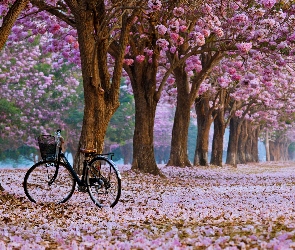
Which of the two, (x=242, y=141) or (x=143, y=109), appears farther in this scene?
(x=242, y=141)

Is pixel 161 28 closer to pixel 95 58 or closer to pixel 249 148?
pixel 95 58

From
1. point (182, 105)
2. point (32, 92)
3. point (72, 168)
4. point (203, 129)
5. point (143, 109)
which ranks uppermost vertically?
point (32, 92)

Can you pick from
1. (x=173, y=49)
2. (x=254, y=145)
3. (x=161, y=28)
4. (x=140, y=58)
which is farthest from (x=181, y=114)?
(x=254, y=145)

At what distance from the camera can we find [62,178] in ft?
35.9

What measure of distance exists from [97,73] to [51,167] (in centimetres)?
567

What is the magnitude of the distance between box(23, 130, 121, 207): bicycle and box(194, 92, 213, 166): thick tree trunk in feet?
71.0

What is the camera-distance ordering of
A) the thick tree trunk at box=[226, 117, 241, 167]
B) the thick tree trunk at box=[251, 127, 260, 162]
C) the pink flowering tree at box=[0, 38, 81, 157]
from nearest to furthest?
the pink flowering tree at box=[0, 38, 81, 157], the thick tree trunk at box=[226, 117, 241, 167], the thick tree trunk at box=[251, 127, 260, 162]

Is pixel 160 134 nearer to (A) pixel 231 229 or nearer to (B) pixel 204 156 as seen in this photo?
(B) pixel 204 156

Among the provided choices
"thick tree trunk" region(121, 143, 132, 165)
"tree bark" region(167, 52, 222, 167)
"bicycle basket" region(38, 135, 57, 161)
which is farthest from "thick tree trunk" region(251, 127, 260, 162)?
"bicycle basket" region(38, 135, 57, 161)

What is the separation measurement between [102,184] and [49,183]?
1.20 meters

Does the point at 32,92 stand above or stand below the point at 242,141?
above

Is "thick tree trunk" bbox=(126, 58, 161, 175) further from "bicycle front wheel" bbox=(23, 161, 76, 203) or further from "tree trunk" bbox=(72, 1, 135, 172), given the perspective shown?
"bicycle front wheel" bbox=(23, 161, 76, 203)

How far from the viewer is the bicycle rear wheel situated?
10.8 metres

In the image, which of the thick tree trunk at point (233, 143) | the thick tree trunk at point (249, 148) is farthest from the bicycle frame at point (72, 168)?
the thick tree trunk at point (249, 148)
